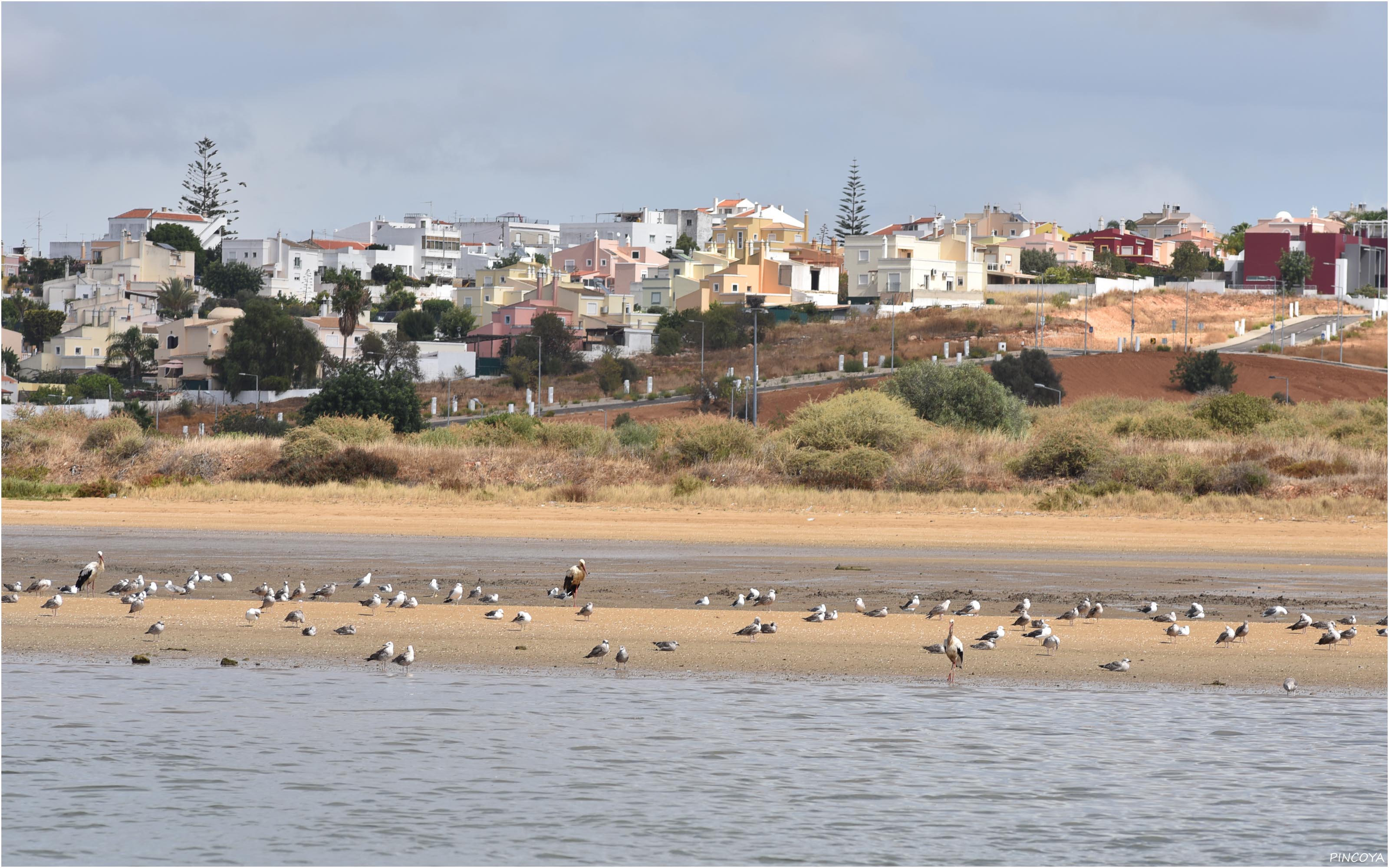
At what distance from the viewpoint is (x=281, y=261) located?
511ft

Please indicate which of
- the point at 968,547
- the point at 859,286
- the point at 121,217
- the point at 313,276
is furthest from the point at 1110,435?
the point at 121,217

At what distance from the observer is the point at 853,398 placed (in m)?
43.8

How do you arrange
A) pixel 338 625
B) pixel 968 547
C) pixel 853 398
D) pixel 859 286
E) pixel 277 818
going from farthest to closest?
pixel 859 286
pixel 853 398
pixel 968 547
pixel 338 625
pixel 277 818

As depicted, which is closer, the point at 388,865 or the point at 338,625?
the point at 388,865

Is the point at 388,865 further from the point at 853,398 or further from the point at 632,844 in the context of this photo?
the point at 853,398

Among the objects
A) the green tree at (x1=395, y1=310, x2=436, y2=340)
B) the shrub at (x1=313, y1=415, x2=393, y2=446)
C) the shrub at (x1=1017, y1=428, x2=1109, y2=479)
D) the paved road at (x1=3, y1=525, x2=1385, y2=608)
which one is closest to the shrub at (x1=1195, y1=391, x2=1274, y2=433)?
the shrub at (x1=1017, y1=428, x2=1109, y2=479)

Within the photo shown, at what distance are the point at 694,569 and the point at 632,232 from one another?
156113mm

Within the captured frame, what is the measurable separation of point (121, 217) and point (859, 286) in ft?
297

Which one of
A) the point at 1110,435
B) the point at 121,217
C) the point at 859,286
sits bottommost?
the point at 1110,435

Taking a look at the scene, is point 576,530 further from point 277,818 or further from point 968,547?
point 277,818

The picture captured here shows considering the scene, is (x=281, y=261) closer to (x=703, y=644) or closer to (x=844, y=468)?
(x=844, y=468)

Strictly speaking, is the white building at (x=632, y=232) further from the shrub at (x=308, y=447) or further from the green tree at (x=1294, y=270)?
the shrub at (x=308, y=447)

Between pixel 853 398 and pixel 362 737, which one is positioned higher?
pixel 853 398

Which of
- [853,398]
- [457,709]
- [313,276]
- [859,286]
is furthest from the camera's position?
[313,276]
